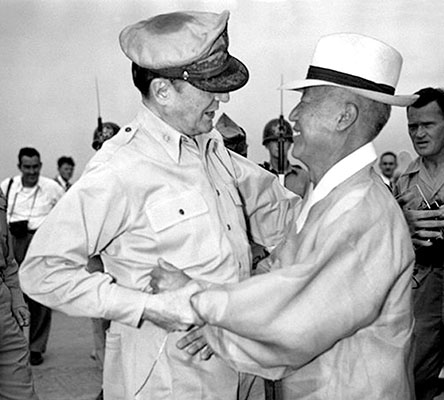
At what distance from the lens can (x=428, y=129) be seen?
3.56 meters

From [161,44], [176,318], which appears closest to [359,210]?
[176,318]

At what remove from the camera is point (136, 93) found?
8297 mm

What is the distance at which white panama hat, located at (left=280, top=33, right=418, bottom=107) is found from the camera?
1780 millimetres

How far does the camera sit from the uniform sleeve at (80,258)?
Result: 6.02 feet

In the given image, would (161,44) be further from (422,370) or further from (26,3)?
(26,3)

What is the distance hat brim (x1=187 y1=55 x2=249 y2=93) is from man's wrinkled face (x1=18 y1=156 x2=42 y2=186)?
4.35 m

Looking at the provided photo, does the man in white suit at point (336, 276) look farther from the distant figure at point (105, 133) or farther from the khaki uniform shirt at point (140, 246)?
the distant figure at point (105, 133)

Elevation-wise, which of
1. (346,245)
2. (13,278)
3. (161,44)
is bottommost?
(13,278)

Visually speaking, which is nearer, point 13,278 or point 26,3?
point 13,278

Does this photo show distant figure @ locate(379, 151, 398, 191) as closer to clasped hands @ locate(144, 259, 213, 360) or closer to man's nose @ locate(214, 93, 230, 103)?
man's nose @ locate(214, 93, 230, 103)

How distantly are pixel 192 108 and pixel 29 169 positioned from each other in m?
4.36

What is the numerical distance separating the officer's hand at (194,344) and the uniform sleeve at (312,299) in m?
0.19

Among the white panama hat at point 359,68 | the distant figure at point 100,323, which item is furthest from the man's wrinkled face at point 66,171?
the white panama hat at point 359,68

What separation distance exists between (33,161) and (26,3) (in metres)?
3.18
